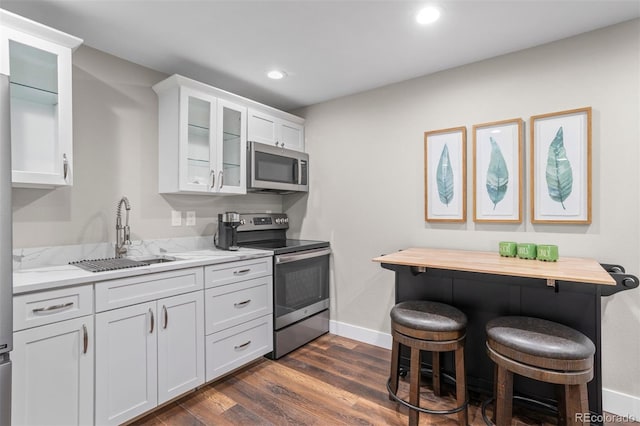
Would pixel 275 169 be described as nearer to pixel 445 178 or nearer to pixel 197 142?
pixel 197 142

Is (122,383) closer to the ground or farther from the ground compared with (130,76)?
closer to the ground

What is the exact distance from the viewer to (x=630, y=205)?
192cm

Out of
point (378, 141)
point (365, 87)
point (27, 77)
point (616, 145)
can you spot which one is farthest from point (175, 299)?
point (616, 145)

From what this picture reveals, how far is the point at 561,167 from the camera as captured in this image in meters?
2.12

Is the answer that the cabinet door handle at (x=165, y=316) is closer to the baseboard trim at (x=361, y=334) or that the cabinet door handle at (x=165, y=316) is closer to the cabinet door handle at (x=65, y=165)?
the cabinet door handle at (x=65, y=165)

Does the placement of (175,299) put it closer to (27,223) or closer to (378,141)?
(27,223)

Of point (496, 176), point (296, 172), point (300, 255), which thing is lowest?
point (300, 255)

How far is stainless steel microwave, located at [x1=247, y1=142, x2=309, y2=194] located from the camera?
2863mm

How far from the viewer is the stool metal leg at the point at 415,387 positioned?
1740 millimetres

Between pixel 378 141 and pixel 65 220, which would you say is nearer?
pixel 65 220

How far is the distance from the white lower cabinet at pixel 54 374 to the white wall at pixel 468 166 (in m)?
2.13

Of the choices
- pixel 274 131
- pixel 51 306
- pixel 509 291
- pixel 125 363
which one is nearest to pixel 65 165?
pixel 51 306

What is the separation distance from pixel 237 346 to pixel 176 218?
1180 millimetres

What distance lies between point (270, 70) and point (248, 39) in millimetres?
478
